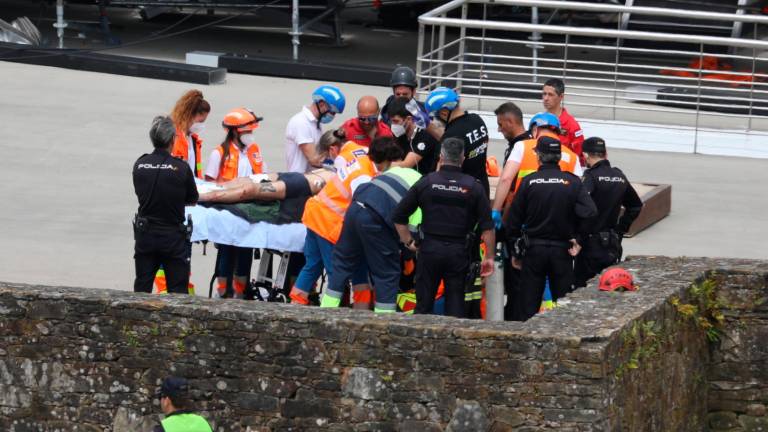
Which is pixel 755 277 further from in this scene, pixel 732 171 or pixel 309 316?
pixel 732 171

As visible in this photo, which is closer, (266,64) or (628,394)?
(628,394)

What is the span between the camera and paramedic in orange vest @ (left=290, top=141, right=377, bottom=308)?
A: 34.0ft

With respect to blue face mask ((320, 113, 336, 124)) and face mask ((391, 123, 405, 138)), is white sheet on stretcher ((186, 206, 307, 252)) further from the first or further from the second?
blue face mask ((320, 113, 336, 124))

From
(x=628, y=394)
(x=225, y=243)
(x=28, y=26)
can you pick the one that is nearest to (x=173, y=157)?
(x=225, y=243)

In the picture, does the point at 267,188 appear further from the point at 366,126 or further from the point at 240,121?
the point at 366,126

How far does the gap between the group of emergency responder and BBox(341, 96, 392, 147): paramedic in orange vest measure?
0.03 ft

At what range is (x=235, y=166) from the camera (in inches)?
447

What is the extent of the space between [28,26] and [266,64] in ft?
12.8

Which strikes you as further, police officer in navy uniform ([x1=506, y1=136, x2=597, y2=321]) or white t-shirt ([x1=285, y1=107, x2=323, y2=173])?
white t-shirt ([x1=285, y1=107, x2=323, y2=173])

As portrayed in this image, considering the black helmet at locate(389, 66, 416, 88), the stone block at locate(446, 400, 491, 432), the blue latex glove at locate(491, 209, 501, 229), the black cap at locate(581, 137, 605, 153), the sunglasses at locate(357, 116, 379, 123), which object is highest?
the black helmet at locate(389, 66, 416, 88)

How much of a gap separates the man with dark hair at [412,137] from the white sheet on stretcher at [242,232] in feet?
3.09

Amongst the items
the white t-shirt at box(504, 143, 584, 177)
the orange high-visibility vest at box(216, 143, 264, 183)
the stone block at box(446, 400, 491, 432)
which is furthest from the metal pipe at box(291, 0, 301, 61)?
the stone block at box(446, 400, 491, 432)

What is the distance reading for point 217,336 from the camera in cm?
870

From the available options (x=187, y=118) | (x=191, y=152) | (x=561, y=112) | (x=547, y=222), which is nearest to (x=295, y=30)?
(x=561, y=112)
